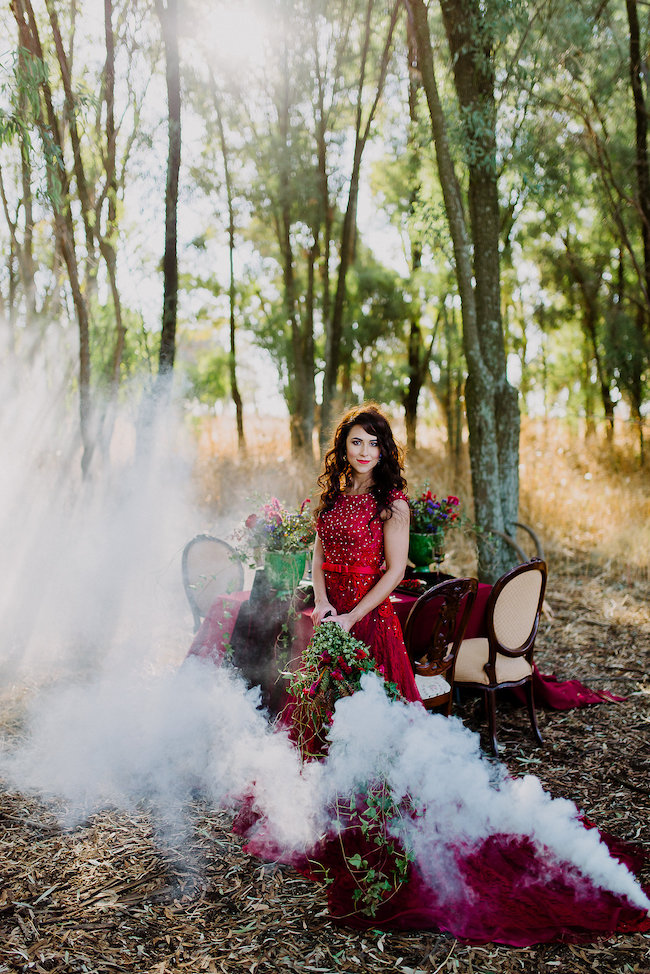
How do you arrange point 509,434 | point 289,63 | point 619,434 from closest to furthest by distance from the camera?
point 509,434 → point 289,63 → point 619,434

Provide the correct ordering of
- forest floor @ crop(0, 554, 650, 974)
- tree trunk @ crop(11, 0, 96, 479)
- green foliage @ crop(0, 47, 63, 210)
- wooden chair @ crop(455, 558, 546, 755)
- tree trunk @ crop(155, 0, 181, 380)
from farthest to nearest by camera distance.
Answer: tree trunk @ crop(155, 0, 181, 380) → tree trunk @ crop(11, 0, 96, 479) → green foliage @ crop(0, 47, 63, 210) → wooden chair @ crop(455, 558, 546, 755) → forest floor @ crop(0, 554, 650, 974)

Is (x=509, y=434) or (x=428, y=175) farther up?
(x=428, y=175)

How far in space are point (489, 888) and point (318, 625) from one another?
0.97 metres

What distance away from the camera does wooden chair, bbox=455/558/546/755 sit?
3.23 metres

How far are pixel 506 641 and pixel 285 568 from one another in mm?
1136

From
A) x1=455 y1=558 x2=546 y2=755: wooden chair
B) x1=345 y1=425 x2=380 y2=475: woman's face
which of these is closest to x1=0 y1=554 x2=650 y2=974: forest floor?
x1=455 y1=558 x2=546 y2=755: wooden chair

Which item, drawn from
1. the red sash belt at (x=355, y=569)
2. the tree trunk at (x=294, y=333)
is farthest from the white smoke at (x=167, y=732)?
the tree trunk at (x=294, y=333)

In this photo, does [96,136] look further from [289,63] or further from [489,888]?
[489,888]

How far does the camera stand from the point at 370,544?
2674mm

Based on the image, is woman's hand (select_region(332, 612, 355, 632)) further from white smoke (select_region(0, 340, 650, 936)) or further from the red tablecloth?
the red tablecloth

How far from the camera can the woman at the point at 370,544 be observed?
8.68ft

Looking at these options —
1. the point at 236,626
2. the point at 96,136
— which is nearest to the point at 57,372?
the point at 96,136

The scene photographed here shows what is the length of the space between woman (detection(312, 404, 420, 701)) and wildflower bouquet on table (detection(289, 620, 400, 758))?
167 millimetres

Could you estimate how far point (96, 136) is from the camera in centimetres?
728
